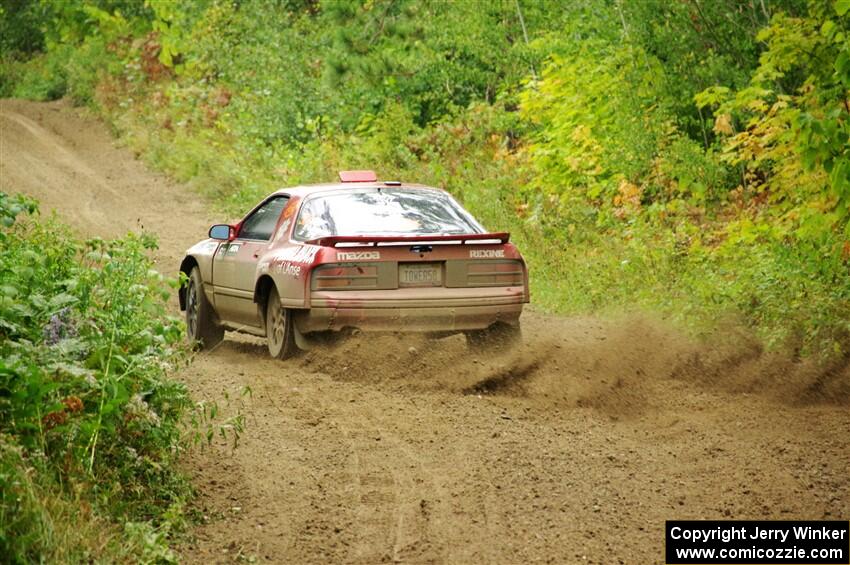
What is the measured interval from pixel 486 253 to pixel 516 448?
3120mm

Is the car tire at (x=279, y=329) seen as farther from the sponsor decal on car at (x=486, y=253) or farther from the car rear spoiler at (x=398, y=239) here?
the sponsor decal on car at (x=486, y=253)

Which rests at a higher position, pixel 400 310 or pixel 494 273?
pixel 494 273

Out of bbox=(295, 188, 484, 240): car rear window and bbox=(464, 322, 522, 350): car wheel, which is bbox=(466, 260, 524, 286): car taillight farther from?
bbox=(295, 188, 484, 240): car rear window

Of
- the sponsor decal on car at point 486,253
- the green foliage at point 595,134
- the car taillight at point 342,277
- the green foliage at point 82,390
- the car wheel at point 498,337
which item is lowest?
the green foliage at point 82,390

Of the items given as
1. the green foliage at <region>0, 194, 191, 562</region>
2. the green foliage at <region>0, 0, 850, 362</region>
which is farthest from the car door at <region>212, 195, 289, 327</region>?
the green foliage at <region>0, 0, 850, 362</region>

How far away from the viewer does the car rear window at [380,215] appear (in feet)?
34.0

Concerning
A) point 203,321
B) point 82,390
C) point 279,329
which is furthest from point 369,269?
point 82,390

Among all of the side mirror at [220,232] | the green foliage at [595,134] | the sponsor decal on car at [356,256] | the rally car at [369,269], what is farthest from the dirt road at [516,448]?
the green foliage at [595,134]

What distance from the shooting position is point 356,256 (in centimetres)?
984

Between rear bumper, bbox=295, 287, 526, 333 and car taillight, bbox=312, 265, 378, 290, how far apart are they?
58 mm

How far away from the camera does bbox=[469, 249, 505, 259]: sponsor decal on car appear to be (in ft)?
33.3

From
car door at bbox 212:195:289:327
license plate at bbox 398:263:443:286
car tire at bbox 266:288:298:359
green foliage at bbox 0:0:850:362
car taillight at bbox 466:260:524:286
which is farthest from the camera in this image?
green foliage at bbox 0:0:850:362

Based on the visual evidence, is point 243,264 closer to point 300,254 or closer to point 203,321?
point 203,321

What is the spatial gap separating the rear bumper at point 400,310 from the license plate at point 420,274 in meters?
0.06
